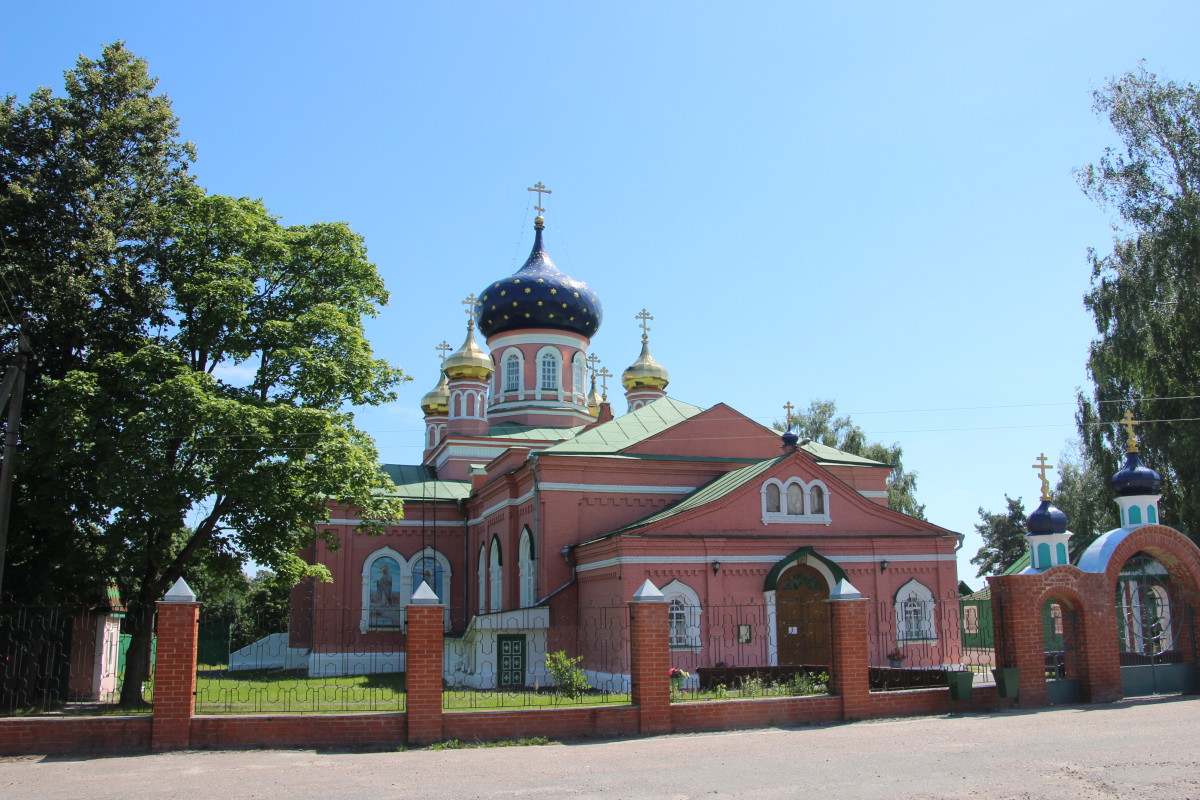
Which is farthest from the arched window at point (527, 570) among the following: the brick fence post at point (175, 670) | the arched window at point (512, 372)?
the brick fence post at point (175, 670)

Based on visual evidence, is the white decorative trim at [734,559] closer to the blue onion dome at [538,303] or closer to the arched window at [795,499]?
the arched window at [795,499]

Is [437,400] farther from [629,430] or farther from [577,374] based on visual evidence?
[629,430]

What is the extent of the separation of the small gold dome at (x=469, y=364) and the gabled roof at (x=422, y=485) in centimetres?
321

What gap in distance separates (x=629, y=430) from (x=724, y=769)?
537 inches

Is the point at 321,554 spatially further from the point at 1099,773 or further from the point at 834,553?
the point at 1099,773

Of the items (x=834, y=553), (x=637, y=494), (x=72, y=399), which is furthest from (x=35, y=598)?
(x=834, y=553)

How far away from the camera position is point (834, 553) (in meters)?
19.4

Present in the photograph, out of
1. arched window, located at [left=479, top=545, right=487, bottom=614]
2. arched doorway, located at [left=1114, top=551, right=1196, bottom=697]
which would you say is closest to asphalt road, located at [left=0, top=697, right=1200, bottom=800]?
arched doorway, located at [left=1114, top=551, right=1196, bottom=697]

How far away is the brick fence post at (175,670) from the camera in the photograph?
411 inches

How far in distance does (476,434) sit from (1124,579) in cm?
1980

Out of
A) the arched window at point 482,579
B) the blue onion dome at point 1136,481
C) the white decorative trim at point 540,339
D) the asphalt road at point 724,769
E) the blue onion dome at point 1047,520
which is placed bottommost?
the asphalt road at point 724,769

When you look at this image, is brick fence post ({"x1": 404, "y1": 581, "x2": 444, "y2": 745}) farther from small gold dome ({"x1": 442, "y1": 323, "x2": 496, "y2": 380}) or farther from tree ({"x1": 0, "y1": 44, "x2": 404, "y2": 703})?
small gold dome ({"x1": 442, "y1": 323, "x2": 496, "y2": 380})

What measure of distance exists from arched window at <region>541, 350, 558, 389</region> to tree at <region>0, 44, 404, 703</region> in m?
13.1

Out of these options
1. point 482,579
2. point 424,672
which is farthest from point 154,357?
point 482,579
